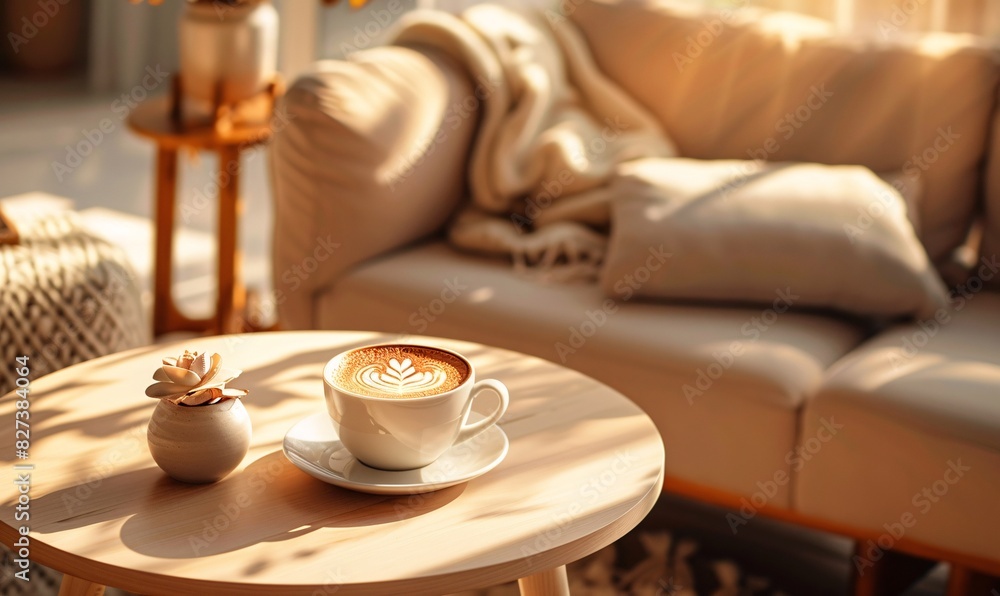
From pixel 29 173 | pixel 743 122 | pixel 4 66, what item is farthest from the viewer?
pixel 4 66

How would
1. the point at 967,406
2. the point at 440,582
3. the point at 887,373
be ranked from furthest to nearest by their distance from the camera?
the point at 887,373 < the point at 967,406 < the point at 440,582

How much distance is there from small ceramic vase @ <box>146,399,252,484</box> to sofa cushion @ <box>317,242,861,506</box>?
0.87 metres

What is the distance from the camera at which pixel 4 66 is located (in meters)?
5.69

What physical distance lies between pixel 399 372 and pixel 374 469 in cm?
9

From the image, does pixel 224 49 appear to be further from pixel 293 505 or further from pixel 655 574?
pixel 293 505

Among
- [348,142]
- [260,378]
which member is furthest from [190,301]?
[260,378]

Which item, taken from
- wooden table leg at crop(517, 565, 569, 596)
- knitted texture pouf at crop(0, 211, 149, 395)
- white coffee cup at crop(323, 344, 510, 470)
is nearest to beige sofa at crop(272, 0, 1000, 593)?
knitted texture pouf at crop(0, 211, 149, 395)

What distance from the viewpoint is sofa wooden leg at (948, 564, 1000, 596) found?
1636mm

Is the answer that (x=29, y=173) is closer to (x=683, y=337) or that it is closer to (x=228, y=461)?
(x=683, y=337)

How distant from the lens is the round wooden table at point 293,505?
0.92 m

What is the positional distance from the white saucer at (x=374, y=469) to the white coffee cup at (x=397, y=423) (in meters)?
0.01

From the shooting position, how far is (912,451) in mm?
1603

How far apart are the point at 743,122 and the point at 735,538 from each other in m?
0.81

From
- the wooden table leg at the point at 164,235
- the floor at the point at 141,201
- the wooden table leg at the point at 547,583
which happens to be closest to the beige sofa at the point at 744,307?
the floor at the point at 141,201
